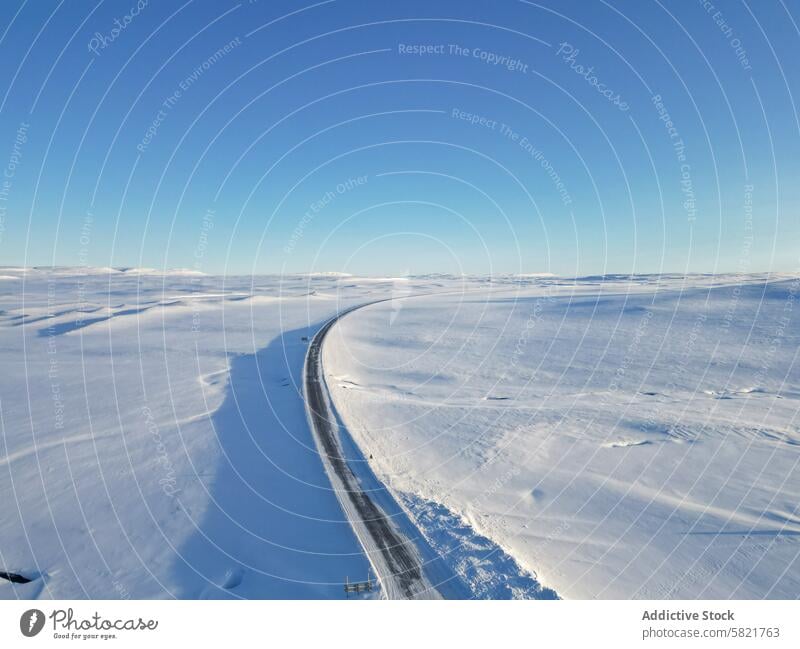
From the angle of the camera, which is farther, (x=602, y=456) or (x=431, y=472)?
(x=602, y=456)

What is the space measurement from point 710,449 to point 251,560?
22082 millimetres

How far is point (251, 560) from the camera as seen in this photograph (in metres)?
13.0

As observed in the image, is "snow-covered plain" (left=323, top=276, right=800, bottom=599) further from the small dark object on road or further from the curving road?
the small dark object on road

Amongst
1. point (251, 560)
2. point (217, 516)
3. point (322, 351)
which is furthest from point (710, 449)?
point (322, 351)

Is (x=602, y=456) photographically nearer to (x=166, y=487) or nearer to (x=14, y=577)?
(x=166, y=487)

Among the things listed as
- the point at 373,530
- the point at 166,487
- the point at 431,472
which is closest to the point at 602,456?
the point at 431,472

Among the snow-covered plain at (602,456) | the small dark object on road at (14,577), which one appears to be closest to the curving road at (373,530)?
the snow-covered plain at (602,456)

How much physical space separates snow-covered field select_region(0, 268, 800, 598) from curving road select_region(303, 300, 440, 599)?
60cm

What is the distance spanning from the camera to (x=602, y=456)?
19.8 metres

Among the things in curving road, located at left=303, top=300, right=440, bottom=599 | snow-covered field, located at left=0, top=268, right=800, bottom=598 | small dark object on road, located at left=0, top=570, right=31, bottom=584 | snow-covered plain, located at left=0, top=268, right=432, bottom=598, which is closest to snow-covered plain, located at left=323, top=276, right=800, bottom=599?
snow-covered field, located at left=0, top=268, right=800, bottom=598

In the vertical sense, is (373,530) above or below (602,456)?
below

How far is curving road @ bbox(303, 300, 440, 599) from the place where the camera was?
1142cm

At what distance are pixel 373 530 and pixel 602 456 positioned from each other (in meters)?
12.6
